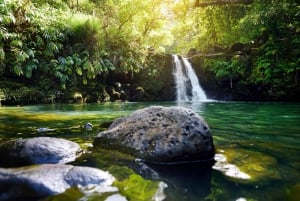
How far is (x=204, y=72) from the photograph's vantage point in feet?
83.1

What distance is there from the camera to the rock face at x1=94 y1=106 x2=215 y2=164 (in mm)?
4383

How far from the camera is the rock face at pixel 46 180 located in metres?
2.96

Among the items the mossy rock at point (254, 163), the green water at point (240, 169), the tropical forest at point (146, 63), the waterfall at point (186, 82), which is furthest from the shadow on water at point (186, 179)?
the waterfall at point (186, 82)

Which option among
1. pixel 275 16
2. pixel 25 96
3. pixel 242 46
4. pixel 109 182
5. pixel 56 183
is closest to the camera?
pixel 56 183

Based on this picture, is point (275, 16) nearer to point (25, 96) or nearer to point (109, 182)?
point (109, 182)

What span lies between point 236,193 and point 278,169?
1051 millimetres

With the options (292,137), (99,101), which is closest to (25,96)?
(99,101)

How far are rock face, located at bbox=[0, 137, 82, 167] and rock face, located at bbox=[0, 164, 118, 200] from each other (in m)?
0.80

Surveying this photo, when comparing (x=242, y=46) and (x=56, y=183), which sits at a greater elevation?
(x=242, y=46)

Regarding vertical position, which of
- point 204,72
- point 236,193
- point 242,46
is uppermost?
point 242,46

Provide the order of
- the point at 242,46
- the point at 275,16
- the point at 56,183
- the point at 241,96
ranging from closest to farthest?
the point at 56,183 → the point at 275,16 → the point at 241,96 → the point at 242,46

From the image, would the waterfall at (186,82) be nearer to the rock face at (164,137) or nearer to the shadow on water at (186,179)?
the rock face at (164,137)

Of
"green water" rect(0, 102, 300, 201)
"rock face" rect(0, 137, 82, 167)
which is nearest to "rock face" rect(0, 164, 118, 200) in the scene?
"green water" rect(0, 102, 300, 201)

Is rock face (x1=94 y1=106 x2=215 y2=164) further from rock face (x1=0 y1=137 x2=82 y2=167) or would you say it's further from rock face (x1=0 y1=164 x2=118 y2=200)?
rock face (x1=0 y1=164 x2=118 y2=200)
